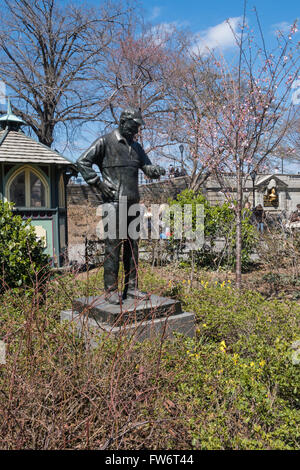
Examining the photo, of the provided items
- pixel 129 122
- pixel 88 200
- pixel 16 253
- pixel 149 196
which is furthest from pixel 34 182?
pixel 149 196

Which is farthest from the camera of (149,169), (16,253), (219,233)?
(219,233)

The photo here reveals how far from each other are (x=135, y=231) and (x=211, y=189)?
62.5 feet

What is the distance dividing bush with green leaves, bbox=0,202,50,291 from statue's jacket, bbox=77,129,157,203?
6.41ft

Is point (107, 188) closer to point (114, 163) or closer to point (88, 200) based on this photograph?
point (114, 163)

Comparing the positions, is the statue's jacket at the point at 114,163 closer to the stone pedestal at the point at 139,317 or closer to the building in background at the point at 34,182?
the stone pedestal at the point at 139,317

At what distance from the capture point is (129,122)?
4.27 m

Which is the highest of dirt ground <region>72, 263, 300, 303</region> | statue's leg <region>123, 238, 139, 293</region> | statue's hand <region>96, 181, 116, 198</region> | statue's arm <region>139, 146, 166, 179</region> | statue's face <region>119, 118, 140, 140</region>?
statue's face <region>119, 118, 140, 140</region>

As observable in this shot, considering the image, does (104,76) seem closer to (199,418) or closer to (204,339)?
(204,339)

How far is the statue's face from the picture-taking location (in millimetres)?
4277

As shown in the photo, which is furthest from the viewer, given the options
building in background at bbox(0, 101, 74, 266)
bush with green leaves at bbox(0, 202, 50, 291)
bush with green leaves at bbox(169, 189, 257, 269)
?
bush with green leaves at bbox(169, 189, 257, 269)

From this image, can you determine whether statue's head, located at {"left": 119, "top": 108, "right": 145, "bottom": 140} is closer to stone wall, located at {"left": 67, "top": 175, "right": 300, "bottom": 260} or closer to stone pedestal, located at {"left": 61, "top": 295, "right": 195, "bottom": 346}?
stone pedestal, located at {"left": 61, "top": 295, "right": 195, "bottom": 346}

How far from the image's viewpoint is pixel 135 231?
4445 mm

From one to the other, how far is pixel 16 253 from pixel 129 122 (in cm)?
289

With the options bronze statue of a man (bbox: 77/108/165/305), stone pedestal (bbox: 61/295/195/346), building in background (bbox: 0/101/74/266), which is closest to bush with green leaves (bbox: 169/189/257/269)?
building in background (bbox: 0/101/74/266)
